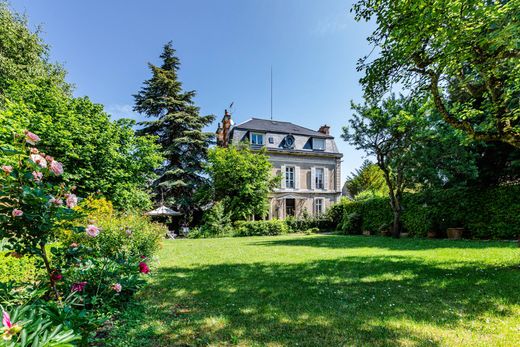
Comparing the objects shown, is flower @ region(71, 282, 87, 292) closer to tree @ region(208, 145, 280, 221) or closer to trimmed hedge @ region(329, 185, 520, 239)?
trimmed hedge @ region(329, 185, 520, 239)

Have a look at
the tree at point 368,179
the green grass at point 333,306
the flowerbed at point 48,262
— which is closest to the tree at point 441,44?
the green grass at point 333,306

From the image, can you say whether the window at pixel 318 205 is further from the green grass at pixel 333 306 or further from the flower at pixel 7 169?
the flower at pixel 7 169

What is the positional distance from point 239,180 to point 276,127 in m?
8.42

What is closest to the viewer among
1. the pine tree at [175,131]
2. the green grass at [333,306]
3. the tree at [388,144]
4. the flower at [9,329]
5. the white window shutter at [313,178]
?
the flower at [9,329]

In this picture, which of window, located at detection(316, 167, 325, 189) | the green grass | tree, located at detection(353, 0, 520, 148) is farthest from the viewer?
window, located at detection(316, 167, 325, 189)

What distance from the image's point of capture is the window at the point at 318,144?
25547 millimetres

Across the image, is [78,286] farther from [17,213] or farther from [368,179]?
[368,179]

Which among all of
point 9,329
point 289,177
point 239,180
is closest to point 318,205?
point 289,177

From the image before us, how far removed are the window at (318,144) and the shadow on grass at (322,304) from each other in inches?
802

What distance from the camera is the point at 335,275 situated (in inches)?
209

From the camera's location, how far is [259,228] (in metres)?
18.8

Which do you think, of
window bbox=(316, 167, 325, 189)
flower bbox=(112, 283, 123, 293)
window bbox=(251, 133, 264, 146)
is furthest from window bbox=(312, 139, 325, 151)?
flower bbox=(112, 283, 123, 293)

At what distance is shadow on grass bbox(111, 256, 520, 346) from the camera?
106 inches

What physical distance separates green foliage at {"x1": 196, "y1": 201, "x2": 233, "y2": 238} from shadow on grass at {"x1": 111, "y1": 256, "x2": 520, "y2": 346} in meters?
12.2
